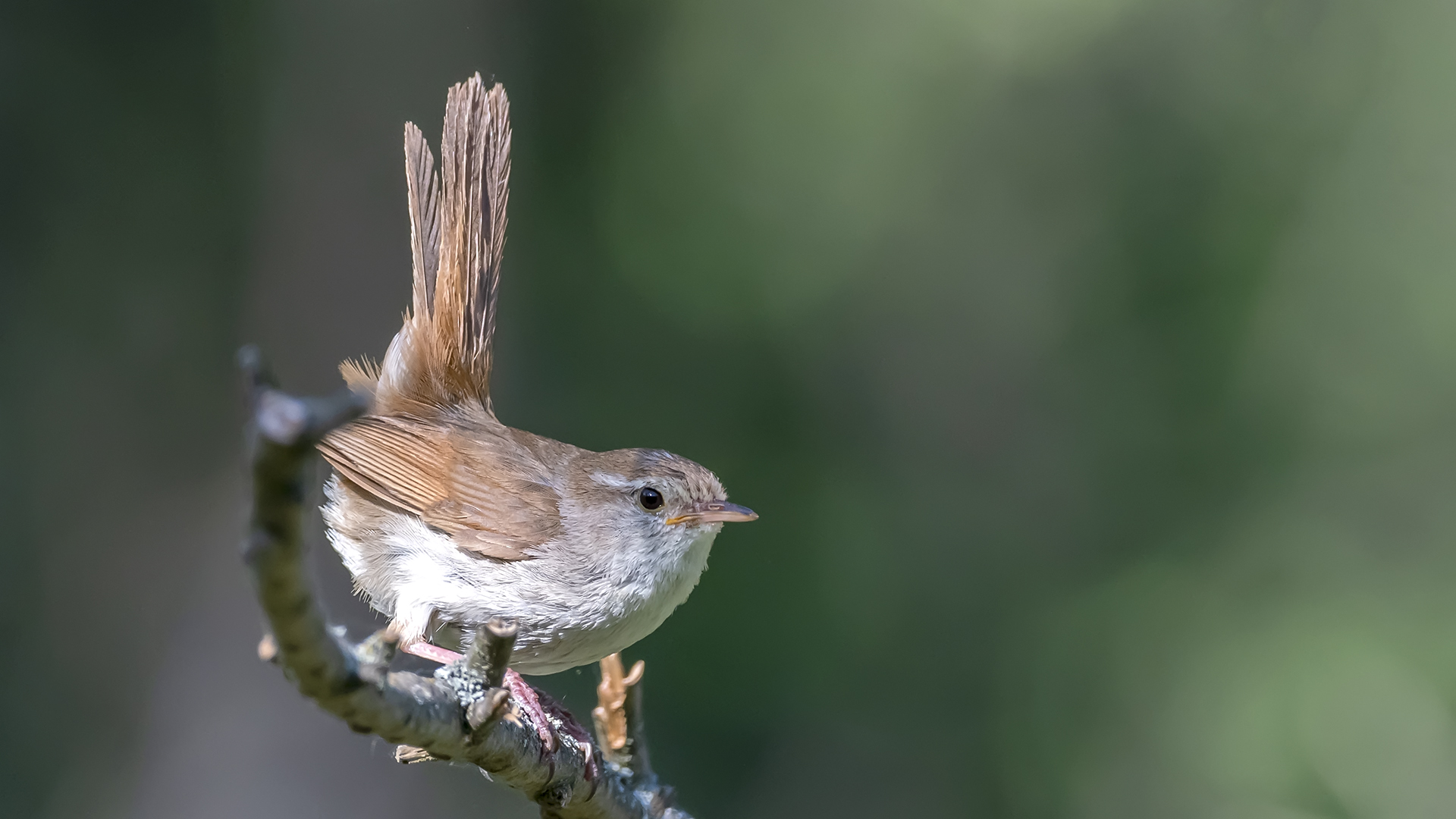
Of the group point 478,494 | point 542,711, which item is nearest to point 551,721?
point 542,711

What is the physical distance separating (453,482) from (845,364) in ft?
14.4

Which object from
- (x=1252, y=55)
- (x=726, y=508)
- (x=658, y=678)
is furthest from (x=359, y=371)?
(x=1252, y=55)

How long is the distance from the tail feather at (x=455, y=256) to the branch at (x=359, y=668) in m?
1.05

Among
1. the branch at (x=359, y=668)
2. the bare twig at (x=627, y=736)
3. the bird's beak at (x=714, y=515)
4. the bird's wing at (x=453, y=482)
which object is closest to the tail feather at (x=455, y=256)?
the bird's wing at (x=453, y=482)

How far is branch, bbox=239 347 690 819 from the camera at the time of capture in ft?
3.29

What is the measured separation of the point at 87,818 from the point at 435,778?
5.26ft

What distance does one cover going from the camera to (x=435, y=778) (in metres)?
4.65

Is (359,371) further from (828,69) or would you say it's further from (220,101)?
(828,69)

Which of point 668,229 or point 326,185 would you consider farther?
point 668,229

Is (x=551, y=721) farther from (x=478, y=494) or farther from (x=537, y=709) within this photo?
(x=478, y=494)

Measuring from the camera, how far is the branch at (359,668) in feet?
3.29

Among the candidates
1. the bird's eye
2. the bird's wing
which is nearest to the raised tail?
the bird's wing

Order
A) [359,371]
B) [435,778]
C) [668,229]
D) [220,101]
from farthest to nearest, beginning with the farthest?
1. [668,229]
2. [220,101]
3. [435,778]
4. [359,371]

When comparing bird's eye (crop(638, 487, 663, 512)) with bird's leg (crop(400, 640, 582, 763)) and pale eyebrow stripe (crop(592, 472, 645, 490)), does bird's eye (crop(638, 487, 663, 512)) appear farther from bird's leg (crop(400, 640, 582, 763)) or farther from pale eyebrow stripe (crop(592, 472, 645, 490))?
bird's leg (crop(400, 640, 582, 763))
